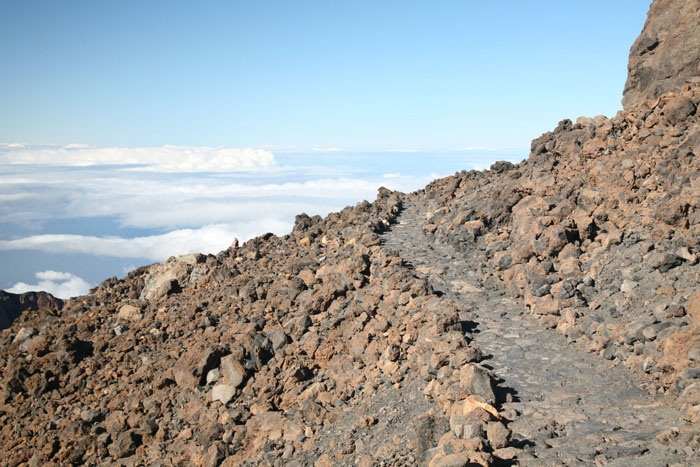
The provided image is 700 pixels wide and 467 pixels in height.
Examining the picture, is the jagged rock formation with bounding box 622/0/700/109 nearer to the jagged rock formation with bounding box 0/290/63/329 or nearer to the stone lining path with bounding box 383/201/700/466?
the stone lining path with bounding box 383/201/700/466

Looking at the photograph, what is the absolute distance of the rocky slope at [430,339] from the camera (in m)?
8.05

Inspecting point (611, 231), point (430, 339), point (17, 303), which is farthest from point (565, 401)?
point (17, 303)

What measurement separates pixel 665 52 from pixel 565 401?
14116mm

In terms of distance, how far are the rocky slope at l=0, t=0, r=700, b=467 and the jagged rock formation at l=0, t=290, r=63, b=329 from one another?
22.2 m

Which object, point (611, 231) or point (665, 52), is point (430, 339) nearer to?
point (611, 231)

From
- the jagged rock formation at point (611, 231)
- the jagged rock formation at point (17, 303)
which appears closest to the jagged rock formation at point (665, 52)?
the jagged rock formation at point (611, 231)

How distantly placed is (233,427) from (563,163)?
44.9 feet

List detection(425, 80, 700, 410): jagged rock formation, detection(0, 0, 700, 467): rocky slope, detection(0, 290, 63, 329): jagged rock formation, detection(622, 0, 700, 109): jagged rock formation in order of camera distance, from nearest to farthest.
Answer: detection(0, 0, 700, 467): rocky slope
detection(425, 80, 700, 410): jagged rock formation
detection(622, 0, 700, 109): jagged rock formation
detection(0, 290, 63, 329): jagged rock formation

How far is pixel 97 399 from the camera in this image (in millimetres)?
13789

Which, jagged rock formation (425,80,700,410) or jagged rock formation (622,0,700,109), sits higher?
jagged rock formation (622,0,700,109)

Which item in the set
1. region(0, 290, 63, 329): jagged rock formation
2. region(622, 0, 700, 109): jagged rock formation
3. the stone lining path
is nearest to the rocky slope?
the stone lining path

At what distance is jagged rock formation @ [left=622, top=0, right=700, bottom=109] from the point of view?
16531 millimetres

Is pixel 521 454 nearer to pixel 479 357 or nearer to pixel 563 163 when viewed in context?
pixel 479 357

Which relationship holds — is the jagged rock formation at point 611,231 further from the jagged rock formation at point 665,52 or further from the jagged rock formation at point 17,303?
the jagged rock formation at point 17,303
